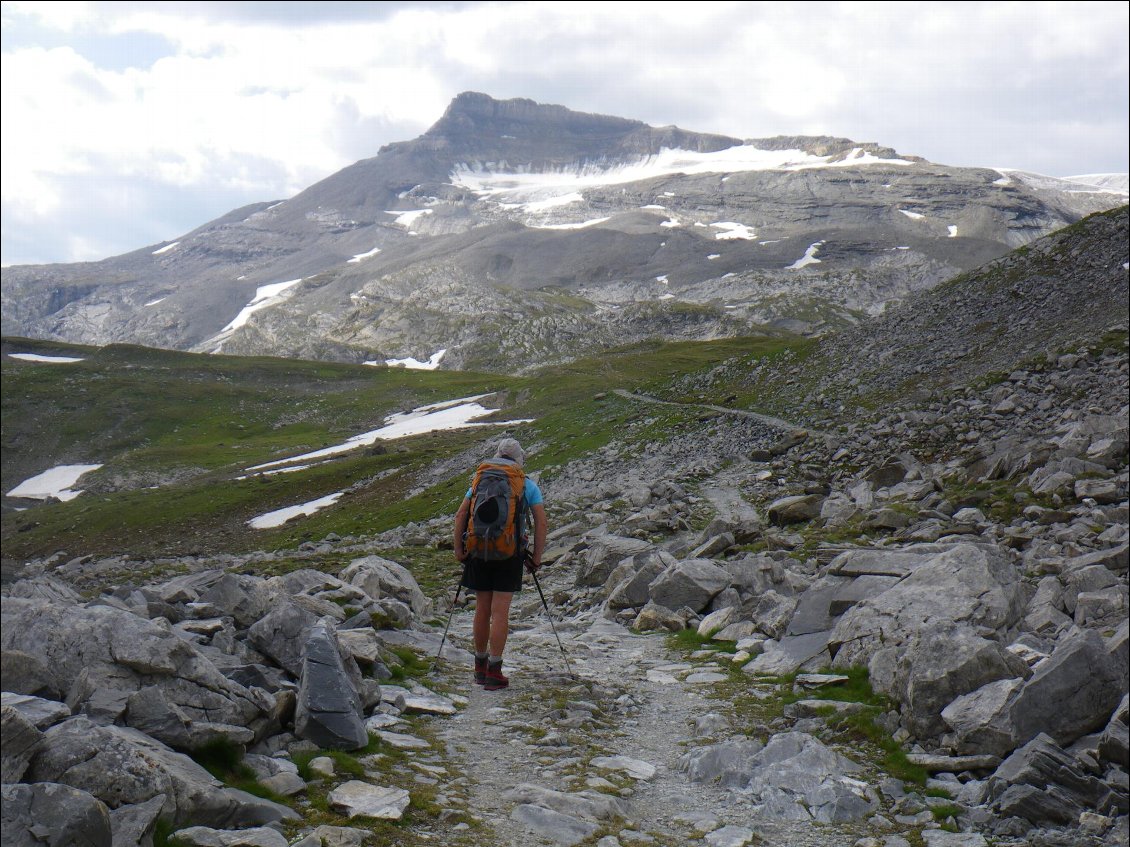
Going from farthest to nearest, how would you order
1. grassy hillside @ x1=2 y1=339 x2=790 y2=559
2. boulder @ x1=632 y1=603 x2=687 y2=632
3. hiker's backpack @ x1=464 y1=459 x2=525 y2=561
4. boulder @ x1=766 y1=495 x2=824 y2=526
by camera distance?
1. grassy hillside @ x1=2 y1=339 x2=790 y2=559
2. boulder @ x1=766 y1=495 x2=824 y2=526
3. boulder @ x1=632 y1=603 x2=687 y2=632
4. hiker's backpack @ x1=464 y1=459 x2=525 y2=561

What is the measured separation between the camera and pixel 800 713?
1255 cm

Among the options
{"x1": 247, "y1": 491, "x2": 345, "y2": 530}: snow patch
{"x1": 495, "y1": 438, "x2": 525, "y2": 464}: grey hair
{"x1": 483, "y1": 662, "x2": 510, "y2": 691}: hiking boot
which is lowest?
{"x1": 247, "y1": 491, "x2": 345, "y2": 530}: snow patch

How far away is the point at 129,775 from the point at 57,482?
329 ft

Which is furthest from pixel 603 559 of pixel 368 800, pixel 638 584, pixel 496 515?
pixel 368 800

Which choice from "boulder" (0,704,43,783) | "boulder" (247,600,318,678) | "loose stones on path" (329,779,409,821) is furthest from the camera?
"boulder" (247,600,318,678)

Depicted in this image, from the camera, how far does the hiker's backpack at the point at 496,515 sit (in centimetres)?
1325

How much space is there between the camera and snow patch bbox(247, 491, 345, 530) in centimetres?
6519

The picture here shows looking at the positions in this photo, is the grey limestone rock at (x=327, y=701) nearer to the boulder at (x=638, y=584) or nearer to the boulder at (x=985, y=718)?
the boulder at (x=985, y=718)

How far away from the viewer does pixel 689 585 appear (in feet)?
68.5

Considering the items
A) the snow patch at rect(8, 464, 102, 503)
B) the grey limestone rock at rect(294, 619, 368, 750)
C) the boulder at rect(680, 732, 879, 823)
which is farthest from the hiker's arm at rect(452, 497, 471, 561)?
the snow patch at rect(8, 464, 102, 503)

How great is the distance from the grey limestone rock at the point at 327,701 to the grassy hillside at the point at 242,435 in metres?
3.59

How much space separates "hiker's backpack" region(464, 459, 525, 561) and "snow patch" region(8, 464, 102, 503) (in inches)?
3426

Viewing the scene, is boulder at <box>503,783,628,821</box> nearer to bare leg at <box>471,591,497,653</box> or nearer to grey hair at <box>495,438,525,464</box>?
bare leg at <box>471,591,497,653</box>

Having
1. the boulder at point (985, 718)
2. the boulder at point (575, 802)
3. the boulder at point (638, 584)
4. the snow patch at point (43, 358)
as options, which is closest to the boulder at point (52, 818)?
the boulder at point (575, 802)
